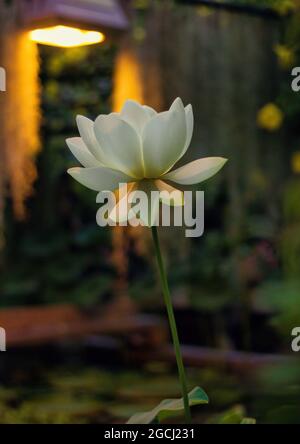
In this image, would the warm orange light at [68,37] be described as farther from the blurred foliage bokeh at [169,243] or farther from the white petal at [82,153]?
the white petal at [82,153]

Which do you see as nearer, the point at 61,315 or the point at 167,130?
the point at 167,130

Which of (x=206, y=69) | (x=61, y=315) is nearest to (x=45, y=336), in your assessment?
(x=61, y=315)

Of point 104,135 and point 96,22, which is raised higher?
Answer: point 96,22

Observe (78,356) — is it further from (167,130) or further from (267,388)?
(167,130)

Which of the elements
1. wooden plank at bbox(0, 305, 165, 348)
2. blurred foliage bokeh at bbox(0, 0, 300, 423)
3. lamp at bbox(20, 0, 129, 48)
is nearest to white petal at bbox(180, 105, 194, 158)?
lamp at bbox(20, 0, 129, 48)

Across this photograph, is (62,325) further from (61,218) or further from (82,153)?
(82,153)

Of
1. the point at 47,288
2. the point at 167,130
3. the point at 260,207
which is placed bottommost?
the point at 167,130

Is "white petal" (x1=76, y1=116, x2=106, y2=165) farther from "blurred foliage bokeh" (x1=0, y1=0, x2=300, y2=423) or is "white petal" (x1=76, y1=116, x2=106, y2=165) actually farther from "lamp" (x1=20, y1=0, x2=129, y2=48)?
"blurred foliage bokeh" (x1=0, y1=0, x2=300, y2=423)

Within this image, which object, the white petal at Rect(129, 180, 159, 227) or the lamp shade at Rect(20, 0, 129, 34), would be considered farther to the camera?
the lamp shade at Rect(20, 0, 129, 34)
